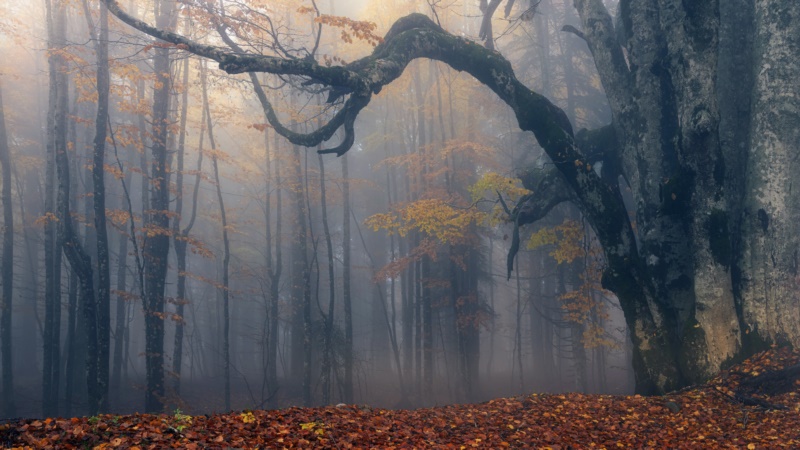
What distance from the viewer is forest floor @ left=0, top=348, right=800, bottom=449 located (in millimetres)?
3809

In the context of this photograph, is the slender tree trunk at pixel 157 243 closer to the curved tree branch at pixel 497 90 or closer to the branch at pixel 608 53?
the curved tree branch at pixel 497 90

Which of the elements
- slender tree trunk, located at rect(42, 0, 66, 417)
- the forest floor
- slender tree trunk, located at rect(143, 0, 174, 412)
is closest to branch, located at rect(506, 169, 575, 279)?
the forest floor

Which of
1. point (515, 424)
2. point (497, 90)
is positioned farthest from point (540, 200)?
point (515, 424)

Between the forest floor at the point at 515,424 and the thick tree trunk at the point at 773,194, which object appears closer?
the forest floor at the point at 515,424

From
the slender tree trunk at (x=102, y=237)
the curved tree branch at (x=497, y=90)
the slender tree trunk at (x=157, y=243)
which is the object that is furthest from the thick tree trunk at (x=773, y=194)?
the slender tree trunk at (x=102, y=237)

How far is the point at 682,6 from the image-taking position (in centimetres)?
849

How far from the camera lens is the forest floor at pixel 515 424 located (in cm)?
381

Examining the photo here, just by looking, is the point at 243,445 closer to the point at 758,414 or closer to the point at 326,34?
the point at 758,414

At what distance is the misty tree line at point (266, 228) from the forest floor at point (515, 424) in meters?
5.04

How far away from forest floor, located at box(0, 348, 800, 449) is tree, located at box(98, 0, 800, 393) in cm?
77

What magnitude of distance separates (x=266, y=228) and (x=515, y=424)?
57.5 ft

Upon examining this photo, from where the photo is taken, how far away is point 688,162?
8305 mm

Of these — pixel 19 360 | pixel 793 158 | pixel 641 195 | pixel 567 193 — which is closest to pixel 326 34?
pixel 567 193

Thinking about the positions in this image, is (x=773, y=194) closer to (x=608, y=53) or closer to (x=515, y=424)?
(x=608, y=53)
